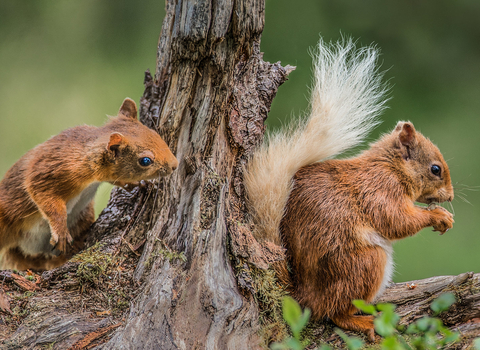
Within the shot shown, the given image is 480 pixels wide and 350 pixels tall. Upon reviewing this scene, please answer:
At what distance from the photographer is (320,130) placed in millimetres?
1680

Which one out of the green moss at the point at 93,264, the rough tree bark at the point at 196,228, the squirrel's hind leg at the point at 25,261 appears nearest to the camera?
the rough tree bark at the point at 196,228

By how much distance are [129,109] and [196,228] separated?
650mm

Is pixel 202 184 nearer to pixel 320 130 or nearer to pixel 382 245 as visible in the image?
pixel 320 130

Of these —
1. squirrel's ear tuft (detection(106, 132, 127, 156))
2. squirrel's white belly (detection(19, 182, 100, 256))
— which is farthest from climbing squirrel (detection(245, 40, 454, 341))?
squirrel's white belly (detection(19, 182, 100, 256))

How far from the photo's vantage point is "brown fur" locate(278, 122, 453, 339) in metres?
1.54

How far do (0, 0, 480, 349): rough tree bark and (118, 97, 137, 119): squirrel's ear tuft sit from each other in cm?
10

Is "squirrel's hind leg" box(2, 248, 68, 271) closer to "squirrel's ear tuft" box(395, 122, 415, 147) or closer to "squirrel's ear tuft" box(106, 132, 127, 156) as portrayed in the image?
"squirrel's ear tuft" box(106, 132, 127, 156)

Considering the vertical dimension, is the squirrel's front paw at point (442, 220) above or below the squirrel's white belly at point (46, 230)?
above

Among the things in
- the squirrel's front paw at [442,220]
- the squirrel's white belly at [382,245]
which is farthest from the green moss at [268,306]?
the squirrel's front paw at [442,220]

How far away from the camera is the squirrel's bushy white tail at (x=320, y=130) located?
5.15 ft

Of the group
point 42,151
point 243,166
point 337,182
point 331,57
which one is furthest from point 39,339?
point 331,57

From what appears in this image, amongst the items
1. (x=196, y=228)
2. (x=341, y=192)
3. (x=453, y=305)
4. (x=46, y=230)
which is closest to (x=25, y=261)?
(x=46, y=230)

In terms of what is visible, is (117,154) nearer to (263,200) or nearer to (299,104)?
(263,200)

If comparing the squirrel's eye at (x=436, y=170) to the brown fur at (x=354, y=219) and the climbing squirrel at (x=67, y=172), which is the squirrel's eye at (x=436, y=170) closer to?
the brown fur at (x=354, y=219)
